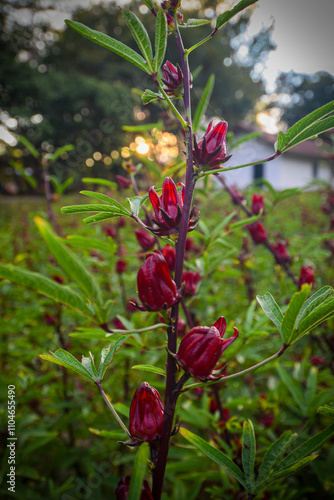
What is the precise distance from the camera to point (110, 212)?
395 millimetres

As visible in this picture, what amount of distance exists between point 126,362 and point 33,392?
351mm

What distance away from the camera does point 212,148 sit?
404 mm

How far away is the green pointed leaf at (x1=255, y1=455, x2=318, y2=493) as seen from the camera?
0.34 m

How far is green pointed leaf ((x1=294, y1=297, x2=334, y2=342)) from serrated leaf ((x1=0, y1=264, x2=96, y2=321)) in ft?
0.85

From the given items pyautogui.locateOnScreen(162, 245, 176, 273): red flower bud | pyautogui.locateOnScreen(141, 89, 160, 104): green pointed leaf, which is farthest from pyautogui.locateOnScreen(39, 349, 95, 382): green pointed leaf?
pyautogui.locateOnScreen(141, 89, 160, 104): green pointed leaf

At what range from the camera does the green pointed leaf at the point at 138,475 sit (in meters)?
0.27

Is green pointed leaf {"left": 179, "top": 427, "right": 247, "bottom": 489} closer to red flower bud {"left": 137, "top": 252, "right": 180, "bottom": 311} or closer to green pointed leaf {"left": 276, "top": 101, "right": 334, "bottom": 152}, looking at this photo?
red flower bud {"left": 137, "top": 252, "right": 180, "bottom": 311}

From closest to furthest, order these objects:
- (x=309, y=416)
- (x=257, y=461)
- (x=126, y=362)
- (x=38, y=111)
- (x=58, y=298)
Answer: (x=58, y=298) → (x=257, y=461) → (x=309, y=416) → (x=126, y=362) → (x=38, y=111)

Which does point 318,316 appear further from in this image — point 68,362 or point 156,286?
point 68,362

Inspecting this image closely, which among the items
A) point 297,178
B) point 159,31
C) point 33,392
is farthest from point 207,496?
point 297,178

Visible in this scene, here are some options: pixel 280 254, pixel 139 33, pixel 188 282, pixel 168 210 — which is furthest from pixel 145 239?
pixel 280 254

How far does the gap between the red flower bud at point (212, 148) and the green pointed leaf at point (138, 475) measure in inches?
13.9

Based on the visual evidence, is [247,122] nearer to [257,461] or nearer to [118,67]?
[118,67]

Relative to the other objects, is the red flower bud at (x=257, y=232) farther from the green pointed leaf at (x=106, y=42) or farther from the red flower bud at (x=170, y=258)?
the green pointed leaf at (x=106, y=42)
